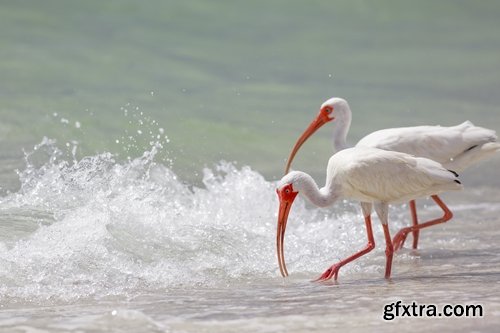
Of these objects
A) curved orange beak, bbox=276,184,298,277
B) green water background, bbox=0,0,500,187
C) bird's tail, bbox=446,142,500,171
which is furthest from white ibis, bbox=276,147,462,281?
green water background, bbox=0,0,500,187

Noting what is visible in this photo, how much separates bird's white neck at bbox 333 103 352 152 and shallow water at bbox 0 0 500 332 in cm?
77

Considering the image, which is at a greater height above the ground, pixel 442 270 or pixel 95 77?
pixel 95 77

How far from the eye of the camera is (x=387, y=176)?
7.79 meters

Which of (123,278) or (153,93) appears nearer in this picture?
(123,278)

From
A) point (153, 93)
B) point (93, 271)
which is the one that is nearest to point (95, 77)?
point (153, 93)

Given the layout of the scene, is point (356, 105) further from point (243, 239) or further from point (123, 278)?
point (123, 278)

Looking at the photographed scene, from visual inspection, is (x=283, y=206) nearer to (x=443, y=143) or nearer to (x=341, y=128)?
(x=443, y=143)

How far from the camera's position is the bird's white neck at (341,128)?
9.65m

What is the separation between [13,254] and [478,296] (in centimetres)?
304

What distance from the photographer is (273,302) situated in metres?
6.59

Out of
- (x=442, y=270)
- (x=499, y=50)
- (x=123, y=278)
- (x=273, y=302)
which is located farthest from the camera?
(x=499, y=50)

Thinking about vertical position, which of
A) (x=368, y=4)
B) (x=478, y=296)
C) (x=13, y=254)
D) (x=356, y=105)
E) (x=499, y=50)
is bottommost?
(x=478, y=296)

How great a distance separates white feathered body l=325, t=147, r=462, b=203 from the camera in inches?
306

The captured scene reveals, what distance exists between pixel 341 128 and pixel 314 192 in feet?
5.93
